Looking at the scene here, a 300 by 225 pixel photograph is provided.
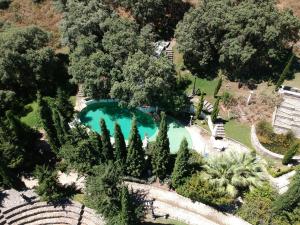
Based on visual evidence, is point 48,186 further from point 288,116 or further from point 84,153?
point 288,116

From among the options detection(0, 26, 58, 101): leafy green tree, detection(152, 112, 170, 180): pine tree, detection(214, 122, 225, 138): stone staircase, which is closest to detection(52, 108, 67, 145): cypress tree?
detection(152, 112, 170, 180): pine tree

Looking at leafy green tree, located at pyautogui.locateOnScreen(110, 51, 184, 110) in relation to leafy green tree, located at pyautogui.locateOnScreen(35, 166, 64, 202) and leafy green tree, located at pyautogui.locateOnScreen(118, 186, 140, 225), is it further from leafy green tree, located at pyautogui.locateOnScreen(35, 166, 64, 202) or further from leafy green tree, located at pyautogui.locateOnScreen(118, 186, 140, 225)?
leafy green tree, located at pyautogui.locateOnScreen(118, 186, 140, 225)

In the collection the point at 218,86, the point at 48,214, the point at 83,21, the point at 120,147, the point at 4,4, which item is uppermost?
the point at 83,21

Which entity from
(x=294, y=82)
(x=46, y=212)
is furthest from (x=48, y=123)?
(x=294, y=82)

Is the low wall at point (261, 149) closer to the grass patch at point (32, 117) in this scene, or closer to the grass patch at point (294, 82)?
the grass patch at point (294, 82)

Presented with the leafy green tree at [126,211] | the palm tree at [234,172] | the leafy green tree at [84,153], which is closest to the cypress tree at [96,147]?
the leafy green tree at [84,153]

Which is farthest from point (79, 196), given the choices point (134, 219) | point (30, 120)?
point (30, 120)
